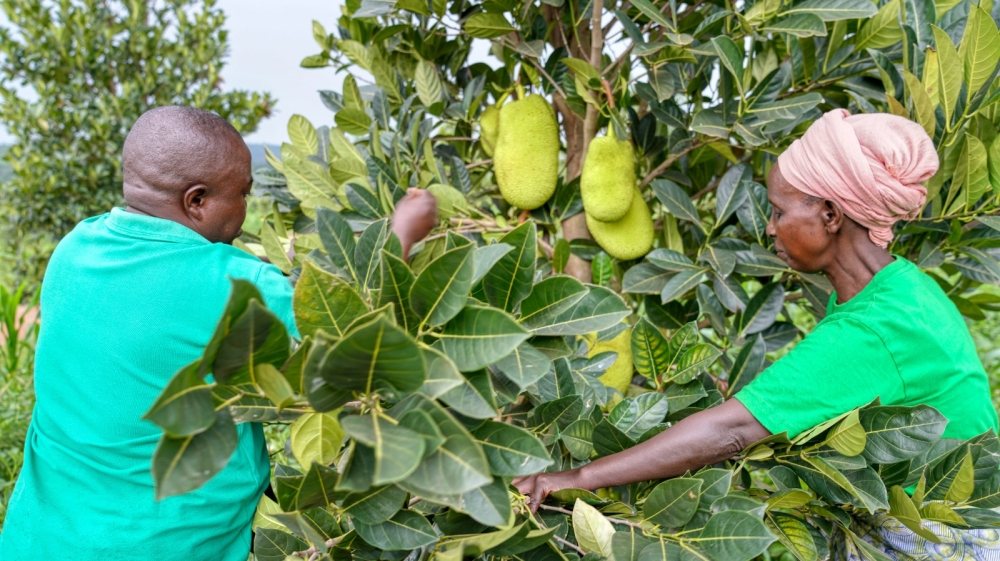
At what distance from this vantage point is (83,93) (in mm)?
3363

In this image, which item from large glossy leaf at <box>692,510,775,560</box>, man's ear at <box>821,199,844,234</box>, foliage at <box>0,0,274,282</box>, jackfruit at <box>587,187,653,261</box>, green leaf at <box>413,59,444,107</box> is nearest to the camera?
large glossy leaf at <box>692,510,775,560</box>

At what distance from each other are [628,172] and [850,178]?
0.38 m

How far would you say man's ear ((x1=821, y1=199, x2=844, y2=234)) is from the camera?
110 cm

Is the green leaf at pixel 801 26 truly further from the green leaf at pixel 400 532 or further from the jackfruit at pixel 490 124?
the green leaf at pixel 400 532

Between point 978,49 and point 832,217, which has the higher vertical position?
point 978,49

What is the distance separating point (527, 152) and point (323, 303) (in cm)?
78

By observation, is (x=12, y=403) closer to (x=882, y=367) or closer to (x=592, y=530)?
(x=592, y=530)

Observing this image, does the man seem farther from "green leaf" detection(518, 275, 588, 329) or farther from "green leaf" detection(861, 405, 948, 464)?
"green leaf" detection(861, 405, 948, 464)

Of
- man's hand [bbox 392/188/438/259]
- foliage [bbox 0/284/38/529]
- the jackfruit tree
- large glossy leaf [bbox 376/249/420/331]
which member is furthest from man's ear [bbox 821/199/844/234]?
foliage [bbox 0/284/38/529]

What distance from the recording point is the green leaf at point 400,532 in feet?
2.31

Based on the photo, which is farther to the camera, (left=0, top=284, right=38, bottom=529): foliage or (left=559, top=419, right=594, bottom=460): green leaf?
(left=0, top=284, right=38, bottom=529): foliage

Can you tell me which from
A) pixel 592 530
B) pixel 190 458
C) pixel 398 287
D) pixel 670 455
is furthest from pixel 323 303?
pixel 670 455

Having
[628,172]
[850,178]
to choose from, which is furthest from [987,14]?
[628,172]

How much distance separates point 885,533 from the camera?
1.05 metres
